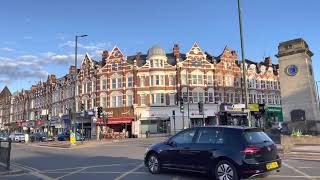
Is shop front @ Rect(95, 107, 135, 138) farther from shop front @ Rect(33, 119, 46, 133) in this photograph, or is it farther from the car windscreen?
the car windscreen

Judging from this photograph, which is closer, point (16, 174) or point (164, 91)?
point (16, 174)

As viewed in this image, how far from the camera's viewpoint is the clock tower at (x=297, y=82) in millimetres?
28000

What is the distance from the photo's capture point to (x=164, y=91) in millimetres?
61656

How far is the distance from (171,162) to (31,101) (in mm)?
90973

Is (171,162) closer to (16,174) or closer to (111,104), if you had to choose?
(16,174)

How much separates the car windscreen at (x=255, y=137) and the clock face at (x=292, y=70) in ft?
64.4

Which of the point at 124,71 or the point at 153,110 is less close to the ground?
the point at 124,71

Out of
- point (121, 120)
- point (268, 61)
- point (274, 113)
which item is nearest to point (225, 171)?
point (121, 120)

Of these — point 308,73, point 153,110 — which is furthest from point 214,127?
point 153,110

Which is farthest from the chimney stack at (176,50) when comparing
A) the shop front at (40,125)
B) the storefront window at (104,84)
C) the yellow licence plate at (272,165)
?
the yellow licence plate at (272,165)

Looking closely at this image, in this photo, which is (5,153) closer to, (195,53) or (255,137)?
(255,137)

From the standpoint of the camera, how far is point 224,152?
10195 mm

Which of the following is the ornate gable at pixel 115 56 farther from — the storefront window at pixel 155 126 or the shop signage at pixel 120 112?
the storefront window at pixel 155 126

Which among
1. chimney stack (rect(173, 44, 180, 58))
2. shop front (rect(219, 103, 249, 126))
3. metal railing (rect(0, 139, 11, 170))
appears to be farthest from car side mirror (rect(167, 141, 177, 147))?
chimney stack (rect(173, 44, 180, 58))
